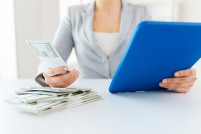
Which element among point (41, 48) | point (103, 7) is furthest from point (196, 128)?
point (103, 7)

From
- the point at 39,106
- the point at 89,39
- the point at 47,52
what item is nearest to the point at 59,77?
the point at 47,52

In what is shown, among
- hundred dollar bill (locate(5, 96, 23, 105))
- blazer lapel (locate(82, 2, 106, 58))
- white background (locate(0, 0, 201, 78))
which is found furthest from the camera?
white background (locate(0, 0, 201, 78))

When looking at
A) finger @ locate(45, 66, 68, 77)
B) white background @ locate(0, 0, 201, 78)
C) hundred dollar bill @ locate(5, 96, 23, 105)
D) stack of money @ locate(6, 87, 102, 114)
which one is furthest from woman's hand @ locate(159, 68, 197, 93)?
white background @ locate(0, 0, 201, 78)

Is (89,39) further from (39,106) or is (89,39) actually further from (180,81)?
(39,106)

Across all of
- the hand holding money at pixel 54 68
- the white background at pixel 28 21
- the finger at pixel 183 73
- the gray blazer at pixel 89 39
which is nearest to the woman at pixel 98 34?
the gray blazer at pixel 89 39

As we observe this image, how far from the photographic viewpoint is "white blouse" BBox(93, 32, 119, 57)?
5.32ft

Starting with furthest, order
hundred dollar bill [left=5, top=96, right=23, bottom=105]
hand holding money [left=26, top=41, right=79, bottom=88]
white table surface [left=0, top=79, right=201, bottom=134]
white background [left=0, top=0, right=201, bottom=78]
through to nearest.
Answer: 1. white background [left=0, top=0, right=201, bottom=78]
2. hand holding money [left=26, top=41, right=79, bottom=88]
3. hundred dollar bill [left=5, top=96, right=23, bottom=105]
4. white table surface [left=0, top=79, right=201, bottom=134]

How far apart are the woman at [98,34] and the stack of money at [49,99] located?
56cm

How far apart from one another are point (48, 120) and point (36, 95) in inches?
7.8

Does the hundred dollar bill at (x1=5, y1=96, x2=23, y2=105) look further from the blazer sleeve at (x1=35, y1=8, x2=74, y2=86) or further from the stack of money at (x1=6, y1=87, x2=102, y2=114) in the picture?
the blazer sleeve at (x1=35, y1=8, x2=74, y2=86)

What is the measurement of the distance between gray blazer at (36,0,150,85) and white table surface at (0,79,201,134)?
1.73 feet

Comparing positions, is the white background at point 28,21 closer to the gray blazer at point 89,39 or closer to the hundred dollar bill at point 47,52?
the gray blazer at point 89,39

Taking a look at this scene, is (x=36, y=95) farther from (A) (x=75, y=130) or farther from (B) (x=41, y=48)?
(A) (x=75, y=130)

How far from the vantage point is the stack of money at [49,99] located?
858 millimetres
